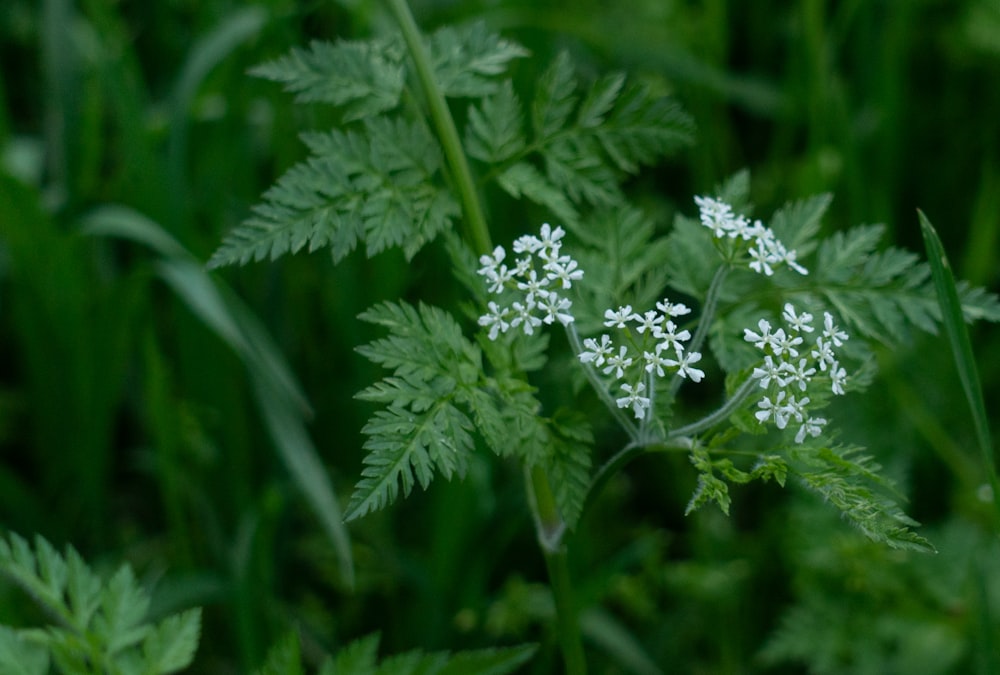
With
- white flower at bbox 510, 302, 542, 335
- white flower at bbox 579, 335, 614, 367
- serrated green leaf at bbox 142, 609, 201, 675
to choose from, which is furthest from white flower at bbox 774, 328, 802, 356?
serrated green leaf at bbox 142, 609, 201, 675

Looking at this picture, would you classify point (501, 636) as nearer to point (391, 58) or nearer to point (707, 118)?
point (391, 58)

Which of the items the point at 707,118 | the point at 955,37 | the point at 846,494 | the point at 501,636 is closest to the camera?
the point at 846,494

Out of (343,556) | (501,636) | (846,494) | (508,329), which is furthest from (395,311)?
(501,636)

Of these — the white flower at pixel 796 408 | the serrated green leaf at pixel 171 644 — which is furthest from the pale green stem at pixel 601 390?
the serrated green leaf at pixel 171 644

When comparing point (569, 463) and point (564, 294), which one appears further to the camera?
point (564, 294)

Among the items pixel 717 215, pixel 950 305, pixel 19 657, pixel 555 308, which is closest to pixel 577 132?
pixel 717 215

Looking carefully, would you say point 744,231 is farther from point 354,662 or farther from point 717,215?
point 354,662
